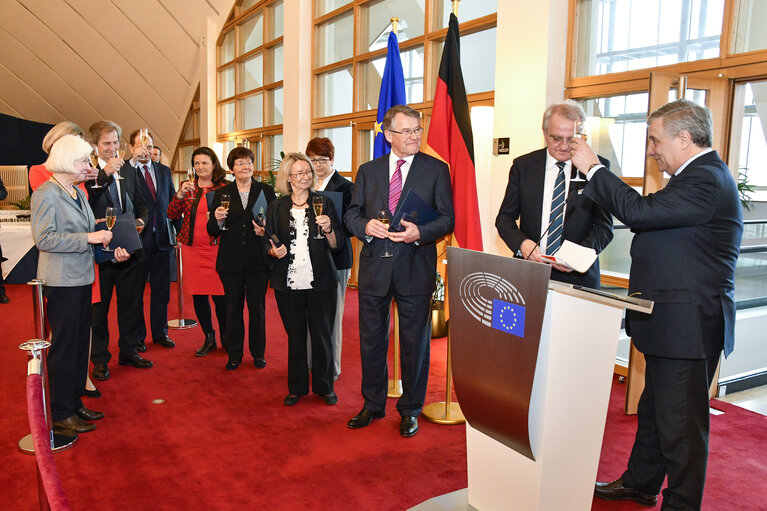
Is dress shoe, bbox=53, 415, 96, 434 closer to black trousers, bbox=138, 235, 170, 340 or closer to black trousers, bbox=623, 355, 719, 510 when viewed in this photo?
black trousers, bbox=138, 235, 170, 340

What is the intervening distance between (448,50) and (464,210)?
1.11 m

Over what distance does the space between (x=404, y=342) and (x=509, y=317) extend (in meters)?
1.44

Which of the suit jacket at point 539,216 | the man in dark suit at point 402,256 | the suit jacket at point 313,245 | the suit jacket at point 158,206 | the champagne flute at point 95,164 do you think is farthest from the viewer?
the suit jacket at point 158,206

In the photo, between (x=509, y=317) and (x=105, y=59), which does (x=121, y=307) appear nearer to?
(x=509, y=317)

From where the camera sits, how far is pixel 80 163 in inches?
124

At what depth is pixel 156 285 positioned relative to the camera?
523 centimetres

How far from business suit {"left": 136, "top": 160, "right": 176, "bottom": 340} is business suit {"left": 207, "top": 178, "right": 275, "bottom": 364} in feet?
2.11

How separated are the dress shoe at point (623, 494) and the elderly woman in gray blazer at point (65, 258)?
112 inches

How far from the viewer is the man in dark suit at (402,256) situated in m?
3.31

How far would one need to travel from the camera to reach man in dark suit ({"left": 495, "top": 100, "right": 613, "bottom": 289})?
294cm

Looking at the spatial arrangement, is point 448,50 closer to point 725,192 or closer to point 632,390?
point 725,192

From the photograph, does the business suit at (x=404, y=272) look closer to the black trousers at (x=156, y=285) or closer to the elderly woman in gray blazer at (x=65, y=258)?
the elderly woman in gray blazer at (x=65, y=258)

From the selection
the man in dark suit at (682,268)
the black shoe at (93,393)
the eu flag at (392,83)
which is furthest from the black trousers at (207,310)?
the man in dark suit at (682,268)

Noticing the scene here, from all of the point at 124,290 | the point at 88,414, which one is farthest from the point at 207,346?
the point at 88,414
